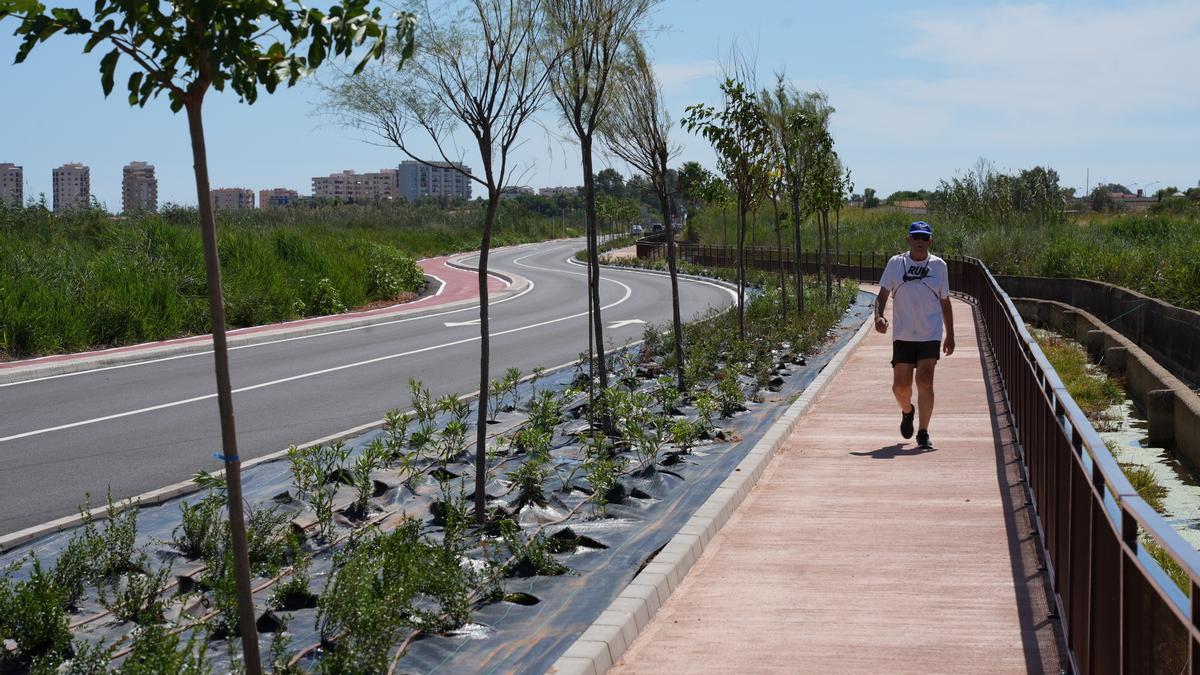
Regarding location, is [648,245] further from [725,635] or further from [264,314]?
[725,635]

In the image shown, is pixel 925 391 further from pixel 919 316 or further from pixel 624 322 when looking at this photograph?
pixel 624 322

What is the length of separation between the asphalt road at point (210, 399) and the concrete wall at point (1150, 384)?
26.6 feet

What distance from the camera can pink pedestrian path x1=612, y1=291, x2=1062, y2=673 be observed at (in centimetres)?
511

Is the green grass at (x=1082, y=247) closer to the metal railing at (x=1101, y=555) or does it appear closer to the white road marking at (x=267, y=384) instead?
the white road marking at (x=267, y=384)

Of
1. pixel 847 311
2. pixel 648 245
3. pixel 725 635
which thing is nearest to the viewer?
pixel 725 635

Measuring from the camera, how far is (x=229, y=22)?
3.95m

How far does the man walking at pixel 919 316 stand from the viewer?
10031mm

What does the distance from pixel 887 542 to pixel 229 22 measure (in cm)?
472

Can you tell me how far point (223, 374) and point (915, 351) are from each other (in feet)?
23.7

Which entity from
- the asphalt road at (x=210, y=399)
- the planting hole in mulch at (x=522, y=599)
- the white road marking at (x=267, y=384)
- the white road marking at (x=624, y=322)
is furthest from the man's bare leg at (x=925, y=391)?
the white road marking at (x=624, y=322)

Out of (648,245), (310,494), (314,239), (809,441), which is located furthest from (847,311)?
(648,245)

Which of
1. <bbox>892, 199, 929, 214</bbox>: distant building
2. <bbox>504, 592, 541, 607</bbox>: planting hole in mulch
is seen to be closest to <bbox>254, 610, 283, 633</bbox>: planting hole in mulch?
<bbox>504, 592, 541, 607</bbox>: planting hole in mulch

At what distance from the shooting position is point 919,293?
1003 cm

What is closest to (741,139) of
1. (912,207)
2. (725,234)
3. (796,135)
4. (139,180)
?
(796,135)
